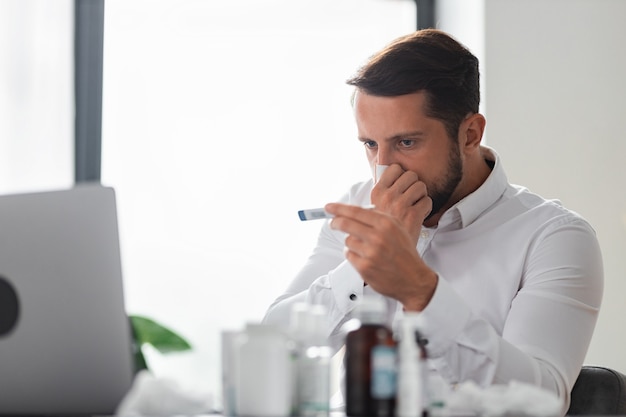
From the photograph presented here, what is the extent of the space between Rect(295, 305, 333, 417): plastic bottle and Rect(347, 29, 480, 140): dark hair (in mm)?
947

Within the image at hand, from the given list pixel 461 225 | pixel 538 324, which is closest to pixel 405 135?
pixel 461 225

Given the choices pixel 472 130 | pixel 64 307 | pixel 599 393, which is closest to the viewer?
pixel 64 307

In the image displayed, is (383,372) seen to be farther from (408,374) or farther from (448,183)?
(448,183)

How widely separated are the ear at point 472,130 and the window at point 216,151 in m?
1.04

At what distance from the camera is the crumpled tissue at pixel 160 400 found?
1048 mm

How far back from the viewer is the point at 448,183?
1.99 metres

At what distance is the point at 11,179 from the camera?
2.77 m

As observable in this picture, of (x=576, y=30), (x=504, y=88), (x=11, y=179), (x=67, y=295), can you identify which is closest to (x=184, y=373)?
(x=11, y=179)

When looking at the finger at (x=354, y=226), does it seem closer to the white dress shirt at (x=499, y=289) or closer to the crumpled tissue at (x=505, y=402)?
the white dress shirt at (x=499, y=289)

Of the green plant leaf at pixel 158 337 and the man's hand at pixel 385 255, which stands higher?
the man's hand at pixel 385 255

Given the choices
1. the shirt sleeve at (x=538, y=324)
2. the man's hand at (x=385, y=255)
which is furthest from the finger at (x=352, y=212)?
the shirt sleeve at (x=538, y=324)

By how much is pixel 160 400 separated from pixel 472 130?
1.22m

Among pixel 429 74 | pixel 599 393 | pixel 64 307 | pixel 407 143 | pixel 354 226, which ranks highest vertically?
pixel 429 74

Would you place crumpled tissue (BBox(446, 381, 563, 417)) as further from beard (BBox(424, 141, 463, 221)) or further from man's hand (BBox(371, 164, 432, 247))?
beard (BBox(424, 141, 463, 221))
